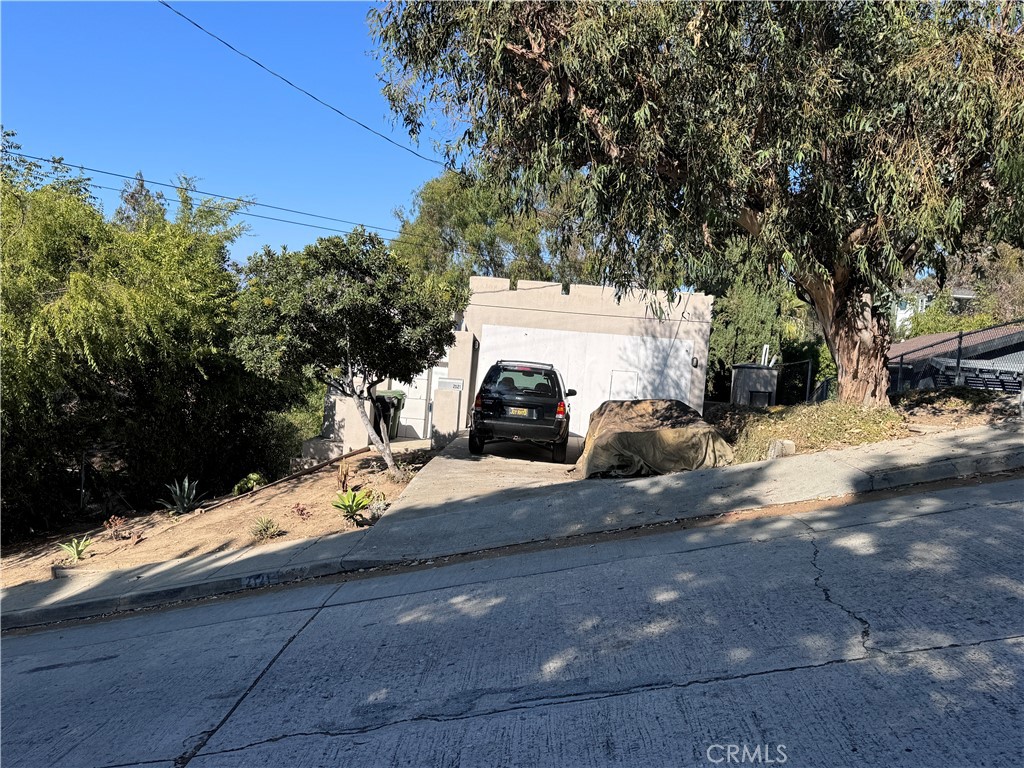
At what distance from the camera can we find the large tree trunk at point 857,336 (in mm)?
11711

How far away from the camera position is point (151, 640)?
617 centimetres

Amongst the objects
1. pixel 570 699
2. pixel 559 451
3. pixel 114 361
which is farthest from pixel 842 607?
pixel 114 361

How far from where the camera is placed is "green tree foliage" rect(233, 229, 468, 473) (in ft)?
36.2

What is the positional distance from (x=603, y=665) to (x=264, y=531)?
6151 millimetres

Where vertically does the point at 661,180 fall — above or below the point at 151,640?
above

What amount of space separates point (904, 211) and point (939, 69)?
151 centimetres

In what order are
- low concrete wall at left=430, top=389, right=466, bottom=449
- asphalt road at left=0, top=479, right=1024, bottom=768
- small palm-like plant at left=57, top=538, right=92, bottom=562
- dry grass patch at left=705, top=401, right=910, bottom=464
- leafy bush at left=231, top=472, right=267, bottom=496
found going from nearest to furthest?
asphalt road at left=0, top=479, right=1024, bottom=768
small palm-like plant at left=57, top=538, right=92, bottom=562
dry grass patch at left=705, top=401, right=910, bottom=464
leafy bush at left=231, top=472, right=267, bottom=496
low concrete wall at left=430, top=389, right=466, bottom=449

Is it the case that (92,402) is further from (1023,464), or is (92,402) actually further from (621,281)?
(1023,464)

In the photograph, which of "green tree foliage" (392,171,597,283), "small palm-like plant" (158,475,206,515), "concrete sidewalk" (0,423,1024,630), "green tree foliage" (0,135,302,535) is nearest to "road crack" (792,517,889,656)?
"concrete sidewalk" (0,423,1024,630)

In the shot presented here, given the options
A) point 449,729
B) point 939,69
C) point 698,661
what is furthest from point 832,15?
point 449,729

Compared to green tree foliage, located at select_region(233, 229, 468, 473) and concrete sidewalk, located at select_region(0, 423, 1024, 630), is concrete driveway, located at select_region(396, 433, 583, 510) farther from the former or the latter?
green tree foliage, located at select_region(233, 229, 468, 473)

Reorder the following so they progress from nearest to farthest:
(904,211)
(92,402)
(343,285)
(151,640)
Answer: (151,640) < (904,211) < (343,285) < (92,402)

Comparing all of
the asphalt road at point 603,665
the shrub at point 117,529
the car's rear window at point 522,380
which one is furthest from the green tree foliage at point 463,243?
the asphalt road at point 603,665

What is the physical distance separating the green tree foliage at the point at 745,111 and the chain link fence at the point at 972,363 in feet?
23.0
